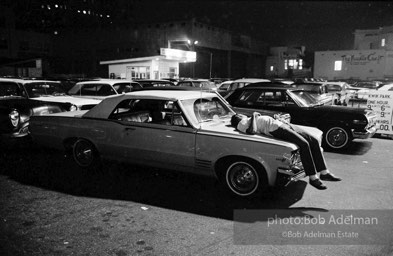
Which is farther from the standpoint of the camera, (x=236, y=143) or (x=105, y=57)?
(x=105, y=57)

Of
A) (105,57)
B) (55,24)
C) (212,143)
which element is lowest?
(212,143)

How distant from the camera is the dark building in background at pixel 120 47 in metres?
42.4

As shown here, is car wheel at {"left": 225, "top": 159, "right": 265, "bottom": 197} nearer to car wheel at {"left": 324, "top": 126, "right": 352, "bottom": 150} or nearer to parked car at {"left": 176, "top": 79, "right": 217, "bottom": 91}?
car wheel at {"left": 324, "top": 126, "right": 352, "bottom": 150}

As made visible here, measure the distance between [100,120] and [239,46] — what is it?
5224cm

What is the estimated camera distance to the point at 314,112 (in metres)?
8.33

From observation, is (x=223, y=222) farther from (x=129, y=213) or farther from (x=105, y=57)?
(x=105, y=57)

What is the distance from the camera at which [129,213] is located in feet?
14.5

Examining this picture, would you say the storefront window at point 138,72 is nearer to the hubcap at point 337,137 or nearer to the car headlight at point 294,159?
the hubcap at point 337,137

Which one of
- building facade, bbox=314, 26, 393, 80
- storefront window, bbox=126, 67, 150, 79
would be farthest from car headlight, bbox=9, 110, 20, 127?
building facade, bbox=314, 26, 393, 80

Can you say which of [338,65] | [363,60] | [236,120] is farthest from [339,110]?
[338,65]

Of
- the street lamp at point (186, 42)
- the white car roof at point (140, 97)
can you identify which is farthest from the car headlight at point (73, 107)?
the street lamp at point (186, 42)

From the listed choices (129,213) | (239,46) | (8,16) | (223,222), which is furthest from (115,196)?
(8,16)

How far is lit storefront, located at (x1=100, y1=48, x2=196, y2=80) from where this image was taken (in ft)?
83.6

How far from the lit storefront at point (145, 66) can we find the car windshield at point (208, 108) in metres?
19.7
